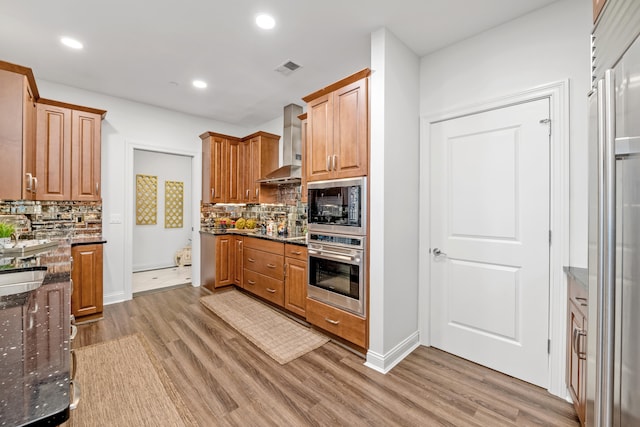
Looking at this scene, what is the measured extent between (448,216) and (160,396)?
268 centimetres

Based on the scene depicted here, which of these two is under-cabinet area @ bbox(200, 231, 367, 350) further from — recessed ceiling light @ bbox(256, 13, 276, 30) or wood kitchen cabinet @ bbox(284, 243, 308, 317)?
recessed ceiling light @ bbox(256, 13, 276, 30)

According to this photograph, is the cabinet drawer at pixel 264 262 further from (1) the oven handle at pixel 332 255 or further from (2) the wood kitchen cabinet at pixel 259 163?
(2) the wood kitchen cabinet at pixel 259 163

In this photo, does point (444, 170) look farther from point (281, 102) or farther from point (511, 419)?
point (281, 102)

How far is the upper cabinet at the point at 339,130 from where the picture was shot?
2422 mm

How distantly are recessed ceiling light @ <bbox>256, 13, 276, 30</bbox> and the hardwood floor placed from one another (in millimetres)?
2848

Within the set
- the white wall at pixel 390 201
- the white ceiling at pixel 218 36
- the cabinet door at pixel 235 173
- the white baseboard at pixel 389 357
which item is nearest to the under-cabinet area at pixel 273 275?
the white baseboard at pixel 389 357

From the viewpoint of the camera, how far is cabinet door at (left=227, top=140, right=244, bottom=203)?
4711 millimetres

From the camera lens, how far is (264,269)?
369cm

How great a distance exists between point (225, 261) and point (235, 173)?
1506 mm

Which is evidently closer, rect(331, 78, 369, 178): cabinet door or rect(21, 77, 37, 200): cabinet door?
rect(331, 78, 369, 178): cabinet door

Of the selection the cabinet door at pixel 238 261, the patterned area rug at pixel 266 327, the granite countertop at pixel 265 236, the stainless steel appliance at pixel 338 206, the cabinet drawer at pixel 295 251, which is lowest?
the patterned area rug at pixel 266 327

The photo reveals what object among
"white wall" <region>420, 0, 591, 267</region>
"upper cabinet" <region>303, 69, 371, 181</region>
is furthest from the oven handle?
"white wall" <region>420, 0, 591, 267</region>

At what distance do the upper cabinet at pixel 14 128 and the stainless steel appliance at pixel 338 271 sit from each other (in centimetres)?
285

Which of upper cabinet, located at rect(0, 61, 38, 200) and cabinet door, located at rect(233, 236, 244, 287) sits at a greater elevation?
upper cabinet, located at rect(0, 61, 38, 200)
